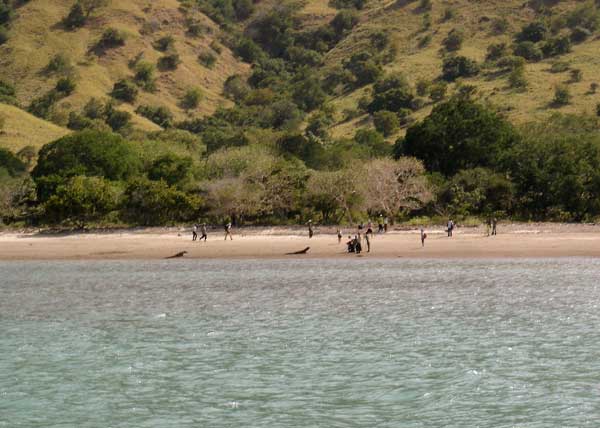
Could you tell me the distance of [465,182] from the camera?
2771 inches

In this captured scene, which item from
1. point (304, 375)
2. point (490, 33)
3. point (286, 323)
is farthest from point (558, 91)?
point (304, 375)

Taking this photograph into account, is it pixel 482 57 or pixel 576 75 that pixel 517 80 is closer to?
pixel 576 75

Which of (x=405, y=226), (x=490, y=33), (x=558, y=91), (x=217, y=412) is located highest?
(x=490, y=33)

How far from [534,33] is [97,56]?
265 feet

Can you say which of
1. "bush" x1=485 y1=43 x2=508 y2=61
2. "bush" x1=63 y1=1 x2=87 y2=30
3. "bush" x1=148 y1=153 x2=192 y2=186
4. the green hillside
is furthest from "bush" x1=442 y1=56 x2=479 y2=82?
"bush" x1=148 y1=153 x2=192 y2=186

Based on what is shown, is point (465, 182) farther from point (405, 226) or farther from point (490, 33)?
point (490, 33)

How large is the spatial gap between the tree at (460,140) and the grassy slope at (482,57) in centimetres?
3920

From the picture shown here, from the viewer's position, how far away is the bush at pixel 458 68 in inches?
5979

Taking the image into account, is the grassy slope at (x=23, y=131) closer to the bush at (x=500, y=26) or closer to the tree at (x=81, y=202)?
the tree at (x=81, y=202)

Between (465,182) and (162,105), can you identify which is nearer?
(465,182)

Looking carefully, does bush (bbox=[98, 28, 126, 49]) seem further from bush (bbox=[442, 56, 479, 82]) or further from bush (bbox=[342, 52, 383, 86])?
bush (bbox=[442, 56, 479, 82])

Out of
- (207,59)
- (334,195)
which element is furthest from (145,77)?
(334,195)

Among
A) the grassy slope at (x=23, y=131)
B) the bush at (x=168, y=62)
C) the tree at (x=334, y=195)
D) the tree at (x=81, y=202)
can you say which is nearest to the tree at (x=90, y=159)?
the tree at (x=81, y=202)

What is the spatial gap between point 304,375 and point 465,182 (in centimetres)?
5058
